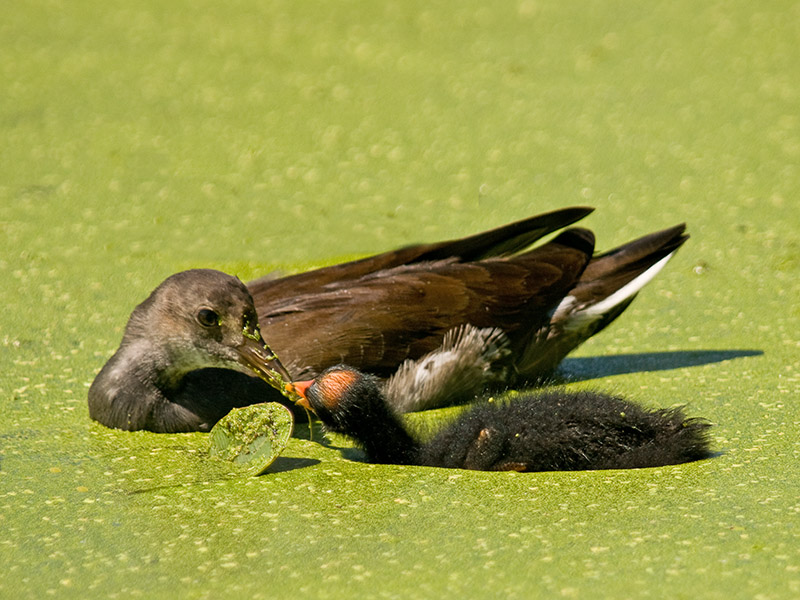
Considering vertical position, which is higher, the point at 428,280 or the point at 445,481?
the point at 428,280

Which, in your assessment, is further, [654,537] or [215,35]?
[215,35]

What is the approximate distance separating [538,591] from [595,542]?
0.95ft

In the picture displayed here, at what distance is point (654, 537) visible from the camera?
2.87 m

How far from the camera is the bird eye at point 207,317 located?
382cm

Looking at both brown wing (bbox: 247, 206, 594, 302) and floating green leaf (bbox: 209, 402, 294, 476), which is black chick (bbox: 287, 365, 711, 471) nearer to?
floating green leaf (bbox: 209, 402, 294, 476)

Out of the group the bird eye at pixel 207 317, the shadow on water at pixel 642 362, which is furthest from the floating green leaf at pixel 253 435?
the shadow on water at pixel 642 362

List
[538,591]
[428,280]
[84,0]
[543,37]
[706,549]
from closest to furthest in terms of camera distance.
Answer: [538,591] → [706,549] → [428,280] → [543,37] → [84,0]

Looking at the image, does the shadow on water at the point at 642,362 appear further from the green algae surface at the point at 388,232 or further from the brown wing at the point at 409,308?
the brown wing at the point at 409,308

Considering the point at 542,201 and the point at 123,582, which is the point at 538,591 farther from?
the point at 542,201

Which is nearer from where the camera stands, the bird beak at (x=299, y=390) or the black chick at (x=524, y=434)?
the black chick at (x=524, y=434)

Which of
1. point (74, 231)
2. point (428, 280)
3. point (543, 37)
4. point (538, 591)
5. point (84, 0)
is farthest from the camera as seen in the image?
point (84, 0)

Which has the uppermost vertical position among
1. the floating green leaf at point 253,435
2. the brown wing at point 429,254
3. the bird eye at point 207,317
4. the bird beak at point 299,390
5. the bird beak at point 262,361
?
the brown wing at point 429,254

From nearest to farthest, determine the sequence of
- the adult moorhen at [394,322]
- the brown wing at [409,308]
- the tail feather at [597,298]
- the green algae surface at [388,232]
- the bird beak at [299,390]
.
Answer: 1. the green algae surface at [388,232]
2. the bird beak at [299,390]
3. the adult moorhen at [394,322]
4. the brown wing at [409,308]
5. the tail feather at [597,298]

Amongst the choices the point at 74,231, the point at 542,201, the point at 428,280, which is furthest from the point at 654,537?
the point at 74,231
